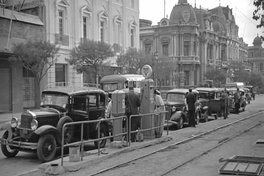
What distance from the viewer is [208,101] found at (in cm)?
2219

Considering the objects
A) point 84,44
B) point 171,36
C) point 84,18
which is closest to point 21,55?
point 84,44

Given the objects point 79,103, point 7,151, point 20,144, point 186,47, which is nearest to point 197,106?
point 79,103

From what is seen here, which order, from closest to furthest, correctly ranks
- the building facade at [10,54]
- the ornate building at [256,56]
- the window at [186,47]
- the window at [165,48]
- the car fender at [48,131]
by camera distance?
the car fender at [48,131] < the building facade at [10,54] < the window at [186,47] < the window at [165,48] < the ornate building at [256,56]

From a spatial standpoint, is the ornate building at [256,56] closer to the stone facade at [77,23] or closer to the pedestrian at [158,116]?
the stone facade at [77,23]

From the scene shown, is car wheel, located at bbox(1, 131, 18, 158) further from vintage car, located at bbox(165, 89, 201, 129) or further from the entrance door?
the entrance door

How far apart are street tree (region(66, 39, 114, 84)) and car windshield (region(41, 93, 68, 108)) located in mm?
14871

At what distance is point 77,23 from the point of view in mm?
29984

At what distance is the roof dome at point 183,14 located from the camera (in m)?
61.2

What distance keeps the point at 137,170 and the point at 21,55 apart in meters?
16.4

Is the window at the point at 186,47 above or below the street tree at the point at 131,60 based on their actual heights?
A: above

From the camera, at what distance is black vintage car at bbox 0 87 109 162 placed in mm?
9766

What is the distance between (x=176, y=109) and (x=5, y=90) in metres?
13.3

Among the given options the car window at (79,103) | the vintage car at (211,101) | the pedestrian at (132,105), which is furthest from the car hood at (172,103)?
the car window at (79,103)

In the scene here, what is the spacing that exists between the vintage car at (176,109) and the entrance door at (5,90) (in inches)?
486
